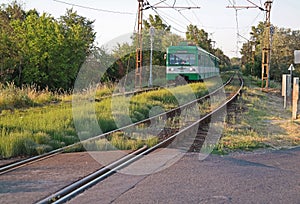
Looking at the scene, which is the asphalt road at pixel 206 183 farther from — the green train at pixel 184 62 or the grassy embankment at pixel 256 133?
the green train at pixel 184 62

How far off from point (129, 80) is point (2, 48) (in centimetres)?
1382

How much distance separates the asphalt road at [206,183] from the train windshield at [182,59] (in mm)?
24144

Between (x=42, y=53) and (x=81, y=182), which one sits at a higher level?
(x=42, y=53)

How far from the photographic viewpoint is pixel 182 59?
105 feet

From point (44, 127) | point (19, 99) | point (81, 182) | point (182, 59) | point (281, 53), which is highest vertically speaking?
point (281, 53)

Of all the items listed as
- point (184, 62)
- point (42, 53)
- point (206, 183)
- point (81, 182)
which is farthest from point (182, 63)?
point (81, 182)

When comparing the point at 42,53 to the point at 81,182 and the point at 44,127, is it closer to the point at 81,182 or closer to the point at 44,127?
the point at 44,127

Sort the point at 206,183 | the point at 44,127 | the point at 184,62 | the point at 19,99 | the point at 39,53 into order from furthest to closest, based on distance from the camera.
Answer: the point at 184,62
the point at 39,53
the point at 19,99
the point at 44,127
the point at 206,183

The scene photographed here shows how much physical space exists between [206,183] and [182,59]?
26478mm

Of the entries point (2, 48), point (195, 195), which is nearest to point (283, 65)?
point (2, 48)

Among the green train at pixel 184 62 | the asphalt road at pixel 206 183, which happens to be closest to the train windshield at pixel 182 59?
the green train at pixel 184 62

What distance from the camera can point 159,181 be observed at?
20.3ft

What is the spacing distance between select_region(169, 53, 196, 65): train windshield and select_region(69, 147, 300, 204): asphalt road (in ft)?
79.2

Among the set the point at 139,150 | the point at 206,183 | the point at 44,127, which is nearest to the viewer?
the point at 206,183
